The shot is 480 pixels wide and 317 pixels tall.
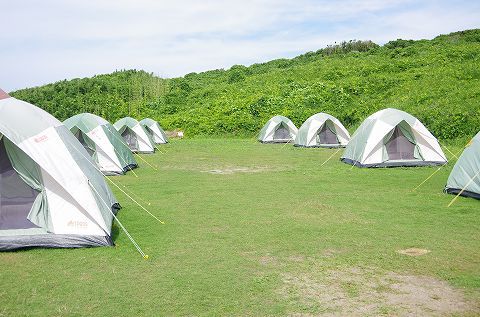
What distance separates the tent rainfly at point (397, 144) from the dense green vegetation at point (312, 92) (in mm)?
6725

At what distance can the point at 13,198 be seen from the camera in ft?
25.0

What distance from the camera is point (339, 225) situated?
859cm

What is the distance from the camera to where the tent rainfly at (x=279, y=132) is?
27.4 meters

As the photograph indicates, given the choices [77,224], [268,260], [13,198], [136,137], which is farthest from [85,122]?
[268,260]

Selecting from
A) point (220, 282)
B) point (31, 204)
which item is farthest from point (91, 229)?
point (220, 282)

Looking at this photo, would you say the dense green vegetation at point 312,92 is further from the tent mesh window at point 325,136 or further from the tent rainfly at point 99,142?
the tent rainfly at point 99,142

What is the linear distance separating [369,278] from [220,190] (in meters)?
6.44

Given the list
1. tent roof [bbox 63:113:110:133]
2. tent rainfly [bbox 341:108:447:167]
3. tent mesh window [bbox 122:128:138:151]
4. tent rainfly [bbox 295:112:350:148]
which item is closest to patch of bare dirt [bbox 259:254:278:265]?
tent rainfly [bbox 341:108:447:167]

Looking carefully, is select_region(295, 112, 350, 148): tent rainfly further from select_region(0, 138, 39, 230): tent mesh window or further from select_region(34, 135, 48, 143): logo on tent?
select_region(0, 138, 39, 230): tent mesh window

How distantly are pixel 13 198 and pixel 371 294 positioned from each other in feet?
18.1

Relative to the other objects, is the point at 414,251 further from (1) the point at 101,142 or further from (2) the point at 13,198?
(1) the point at 101,142

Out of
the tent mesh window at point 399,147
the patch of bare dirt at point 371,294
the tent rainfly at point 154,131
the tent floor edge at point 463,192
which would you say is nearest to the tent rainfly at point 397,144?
the tent mesh window at point 399,147

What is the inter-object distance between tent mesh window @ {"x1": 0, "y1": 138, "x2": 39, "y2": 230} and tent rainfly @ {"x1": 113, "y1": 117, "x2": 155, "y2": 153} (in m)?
14.3

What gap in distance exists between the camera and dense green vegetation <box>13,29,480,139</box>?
26016 mm
